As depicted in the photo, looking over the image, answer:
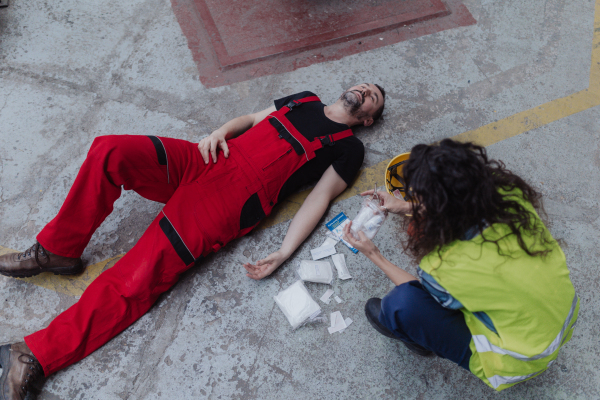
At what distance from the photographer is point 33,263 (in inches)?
98.3

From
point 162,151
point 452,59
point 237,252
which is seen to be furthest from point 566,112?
point 162,151

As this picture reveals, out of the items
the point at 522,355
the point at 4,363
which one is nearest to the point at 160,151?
the point at 4,363

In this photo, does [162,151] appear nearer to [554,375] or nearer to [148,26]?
[148,26]

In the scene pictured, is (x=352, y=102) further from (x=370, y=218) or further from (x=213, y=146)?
(x=213, y=146)

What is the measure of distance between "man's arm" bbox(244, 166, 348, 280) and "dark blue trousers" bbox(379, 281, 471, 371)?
0.85 m

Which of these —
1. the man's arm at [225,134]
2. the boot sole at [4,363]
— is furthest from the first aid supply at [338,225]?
the boot sole at [4,363]

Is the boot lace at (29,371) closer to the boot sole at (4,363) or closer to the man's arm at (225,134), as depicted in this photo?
the boot sole at (4,363)

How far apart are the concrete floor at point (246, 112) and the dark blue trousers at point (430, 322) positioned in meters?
0.60

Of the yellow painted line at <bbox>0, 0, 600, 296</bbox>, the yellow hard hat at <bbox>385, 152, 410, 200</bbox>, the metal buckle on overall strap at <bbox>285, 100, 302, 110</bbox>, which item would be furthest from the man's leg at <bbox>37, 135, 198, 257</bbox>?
the yellow hard hat at <bbox>385, 152, 410, 200</bbox>

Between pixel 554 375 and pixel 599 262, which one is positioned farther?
pixel 599 262

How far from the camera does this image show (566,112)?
3.28m

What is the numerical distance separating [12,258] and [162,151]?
50.0 inches

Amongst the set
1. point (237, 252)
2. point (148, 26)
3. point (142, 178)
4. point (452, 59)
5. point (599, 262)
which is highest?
point (148, 26)

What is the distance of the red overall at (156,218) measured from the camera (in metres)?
2.30
